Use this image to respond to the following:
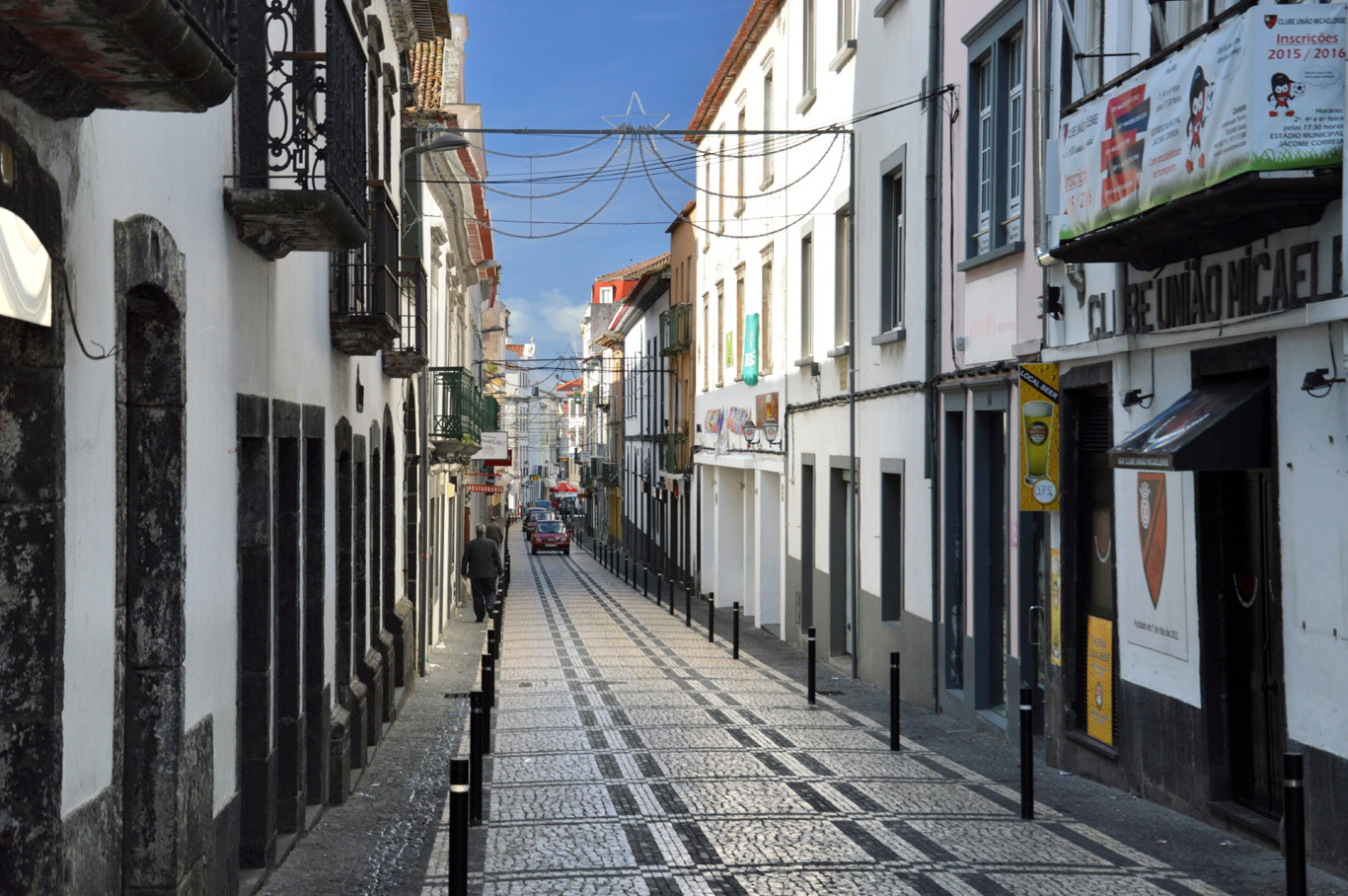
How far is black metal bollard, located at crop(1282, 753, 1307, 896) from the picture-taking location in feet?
21.0

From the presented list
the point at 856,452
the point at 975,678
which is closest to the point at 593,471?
the point at 856,452

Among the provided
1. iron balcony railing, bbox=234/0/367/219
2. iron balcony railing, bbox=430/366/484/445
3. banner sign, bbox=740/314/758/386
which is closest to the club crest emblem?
iron balcony railing, bbox=234/0/367/219

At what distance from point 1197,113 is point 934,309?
718cm

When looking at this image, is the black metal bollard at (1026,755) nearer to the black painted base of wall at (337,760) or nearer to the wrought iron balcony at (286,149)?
the black painted base of wall at (337,760)

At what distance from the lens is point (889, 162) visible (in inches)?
698

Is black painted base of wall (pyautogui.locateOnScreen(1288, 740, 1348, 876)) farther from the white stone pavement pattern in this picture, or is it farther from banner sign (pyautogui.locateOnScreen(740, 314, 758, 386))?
banner sign (pyautogui.locateOnScreen(740, 314, 758, 386))

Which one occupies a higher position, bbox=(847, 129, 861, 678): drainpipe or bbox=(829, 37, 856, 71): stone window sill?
bbox=(829, 37, 856, 71): stone window sill

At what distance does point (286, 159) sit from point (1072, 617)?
732 cm

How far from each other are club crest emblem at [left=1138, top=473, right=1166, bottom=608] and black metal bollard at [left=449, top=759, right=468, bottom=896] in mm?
5700

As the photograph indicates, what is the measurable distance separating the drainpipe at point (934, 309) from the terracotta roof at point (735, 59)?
24.1ft

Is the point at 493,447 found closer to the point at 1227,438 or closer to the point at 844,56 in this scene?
the point at 844,56

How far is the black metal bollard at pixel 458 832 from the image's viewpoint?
6.75 metres

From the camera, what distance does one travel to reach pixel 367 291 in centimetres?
1284

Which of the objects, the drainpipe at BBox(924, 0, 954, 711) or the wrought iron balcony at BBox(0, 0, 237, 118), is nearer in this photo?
the wrought iron balcony at BBox(0, 0, 237, 118)
